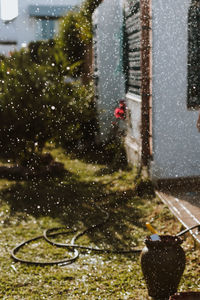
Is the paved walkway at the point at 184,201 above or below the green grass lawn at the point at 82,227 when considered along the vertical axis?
above

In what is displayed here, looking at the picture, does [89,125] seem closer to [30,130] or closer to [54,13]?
[30,130]

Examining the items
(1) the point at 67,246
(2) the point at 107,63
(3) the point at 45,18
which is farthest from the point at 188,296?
(3) the point at 45,18

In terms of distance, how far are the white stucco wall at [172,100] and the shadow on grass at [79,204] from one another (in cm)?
93

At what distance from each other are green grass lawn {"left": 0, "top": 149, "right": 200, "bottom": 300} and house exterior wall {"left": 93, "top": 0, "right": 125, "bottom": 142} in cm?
250

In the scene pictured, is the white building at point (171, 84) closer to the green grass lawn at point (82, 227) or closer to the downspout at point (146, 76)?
the downspout at point (146, 76)

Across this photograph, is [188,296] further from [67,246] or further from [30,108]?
[30,108]

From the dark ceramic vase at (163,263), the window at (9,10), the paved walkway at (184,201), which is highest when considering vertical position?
the window at (9,10)

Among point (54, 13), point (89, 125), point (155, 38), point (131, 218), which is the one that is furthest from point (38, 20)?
point (131, 218)

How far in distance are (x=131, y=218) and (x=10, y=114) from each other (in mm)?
3825

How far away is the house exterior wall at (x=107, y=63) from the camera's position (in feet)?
39.9

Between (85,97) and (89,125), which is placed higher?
(85,97)

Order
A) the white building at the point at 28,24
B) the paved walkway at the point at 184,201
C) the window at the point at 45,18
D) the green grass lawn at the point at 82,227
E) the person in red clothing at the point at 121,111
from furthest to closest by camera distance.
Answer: the white building at the point at 28,24 < the window at the point at 45,18 < the person in red clothing at the point at 121,111 < the paved walkway at the point at 184,201 < the green grass lawn at the point at 82,227

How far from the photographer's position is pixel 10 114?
9.61 metres

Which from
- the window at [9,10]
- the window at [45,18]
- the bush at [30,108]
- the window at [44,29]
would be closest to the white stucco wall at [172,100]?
the bush at [30,108]
